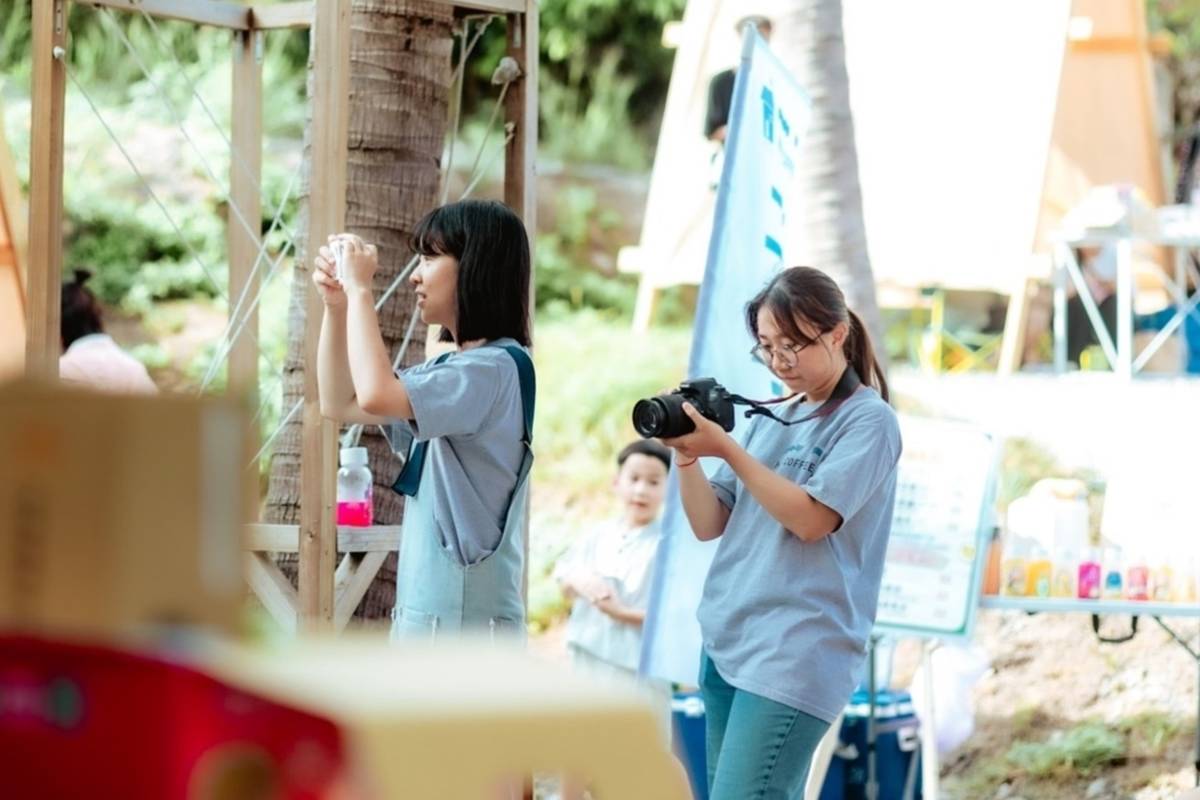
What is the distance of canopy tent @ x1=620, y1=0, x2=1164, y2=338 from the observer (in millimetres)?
9906

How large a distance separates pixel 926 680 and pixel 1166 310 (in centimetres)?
532

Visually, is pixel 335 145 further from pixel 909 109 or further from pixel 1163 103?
pixel 1163 103

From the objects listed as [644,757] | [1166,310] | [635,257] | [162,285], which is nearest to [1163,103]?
[1166,310]

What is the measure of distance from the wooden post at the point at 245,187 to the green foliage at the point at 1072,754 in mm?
3515

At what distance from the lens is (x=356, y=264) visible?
345 cm

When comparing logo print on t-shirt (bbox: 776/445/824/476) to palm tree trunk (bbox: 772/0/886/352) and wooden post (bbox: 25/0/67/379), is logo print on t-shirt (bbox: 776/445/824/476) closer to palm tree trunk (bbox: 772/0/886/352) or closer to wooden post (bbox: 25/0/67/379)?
wooden post (bbox: 25/0/67/379)

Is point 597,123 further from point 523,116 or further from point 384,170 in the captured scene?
point 523,116

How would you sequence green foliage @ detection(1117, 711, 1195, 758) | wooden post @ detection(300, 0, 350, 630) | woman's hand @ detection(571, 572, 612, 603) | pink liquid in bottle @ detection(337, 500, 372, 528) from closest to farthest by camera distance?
wooden post @ detection(300, 0, 350, 630) < pink liquid in bottle @ detection(337, 500, 372, 528) < woman's hand @ detection(571, 572, 612, 603) < green foliage @ detection(1117, 711, 1195, 758)

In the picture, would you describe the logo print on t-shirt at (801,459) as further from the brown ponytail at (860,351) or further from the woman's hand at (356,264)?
the woman's hand at (356,264)

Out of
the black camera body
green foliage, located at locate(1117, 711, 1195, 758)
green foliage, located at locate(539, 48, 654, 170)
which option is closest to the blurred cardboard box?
the black camera body

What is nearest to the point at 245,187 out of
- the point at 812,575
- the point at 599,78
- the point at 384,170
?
the point at 384,170

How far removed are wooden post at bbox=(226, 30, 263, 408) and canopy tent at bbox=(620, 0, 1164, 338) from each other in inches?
203

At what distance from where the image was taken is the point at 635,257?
10.8 meters

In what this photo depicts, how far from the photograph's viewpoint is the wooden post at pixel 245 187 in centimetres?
471
